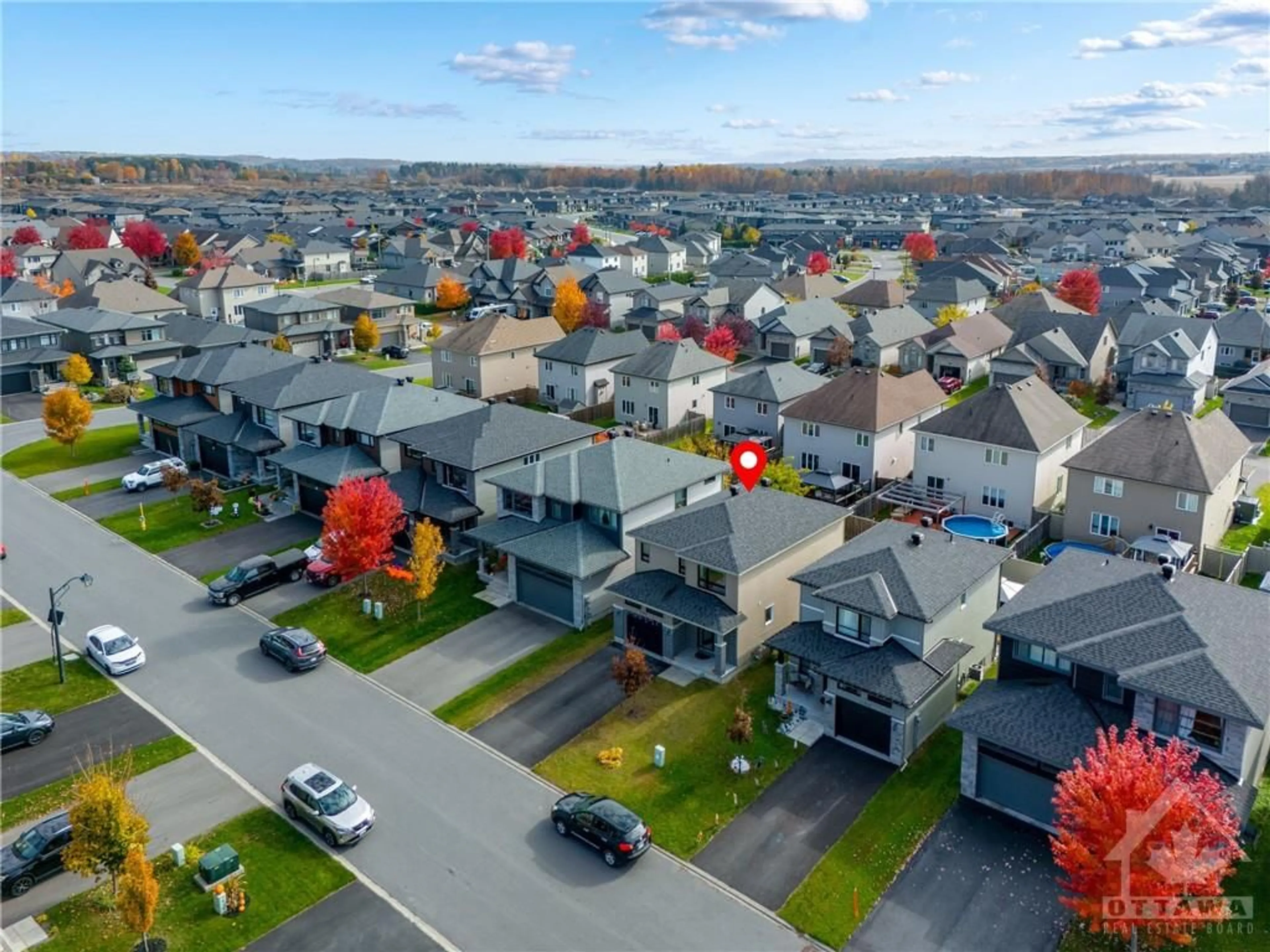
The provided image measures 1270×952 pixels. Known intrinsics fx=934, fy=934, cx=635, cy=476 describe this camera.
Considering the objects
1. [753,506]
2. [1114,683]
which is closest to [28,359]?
[753,506]

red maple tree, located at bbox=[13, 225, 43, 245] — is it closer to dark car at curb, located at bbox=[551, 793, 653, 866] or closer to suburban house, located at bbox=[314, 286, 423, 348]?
suburban house, located at bbox=[314, 286, 423, 348]

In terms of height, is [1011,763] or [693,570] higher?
[693,570]

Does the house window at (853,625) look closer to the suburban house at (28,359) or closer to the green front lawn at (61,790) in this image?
the green front lawn at (61,790)

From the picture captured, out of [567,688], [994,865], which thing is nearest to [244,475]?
[567,688]

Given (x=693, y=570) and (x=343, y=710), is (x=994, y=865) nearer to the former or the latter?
(x=693, y=570)

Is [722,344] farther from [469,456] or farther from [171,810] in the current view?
[171,810]
